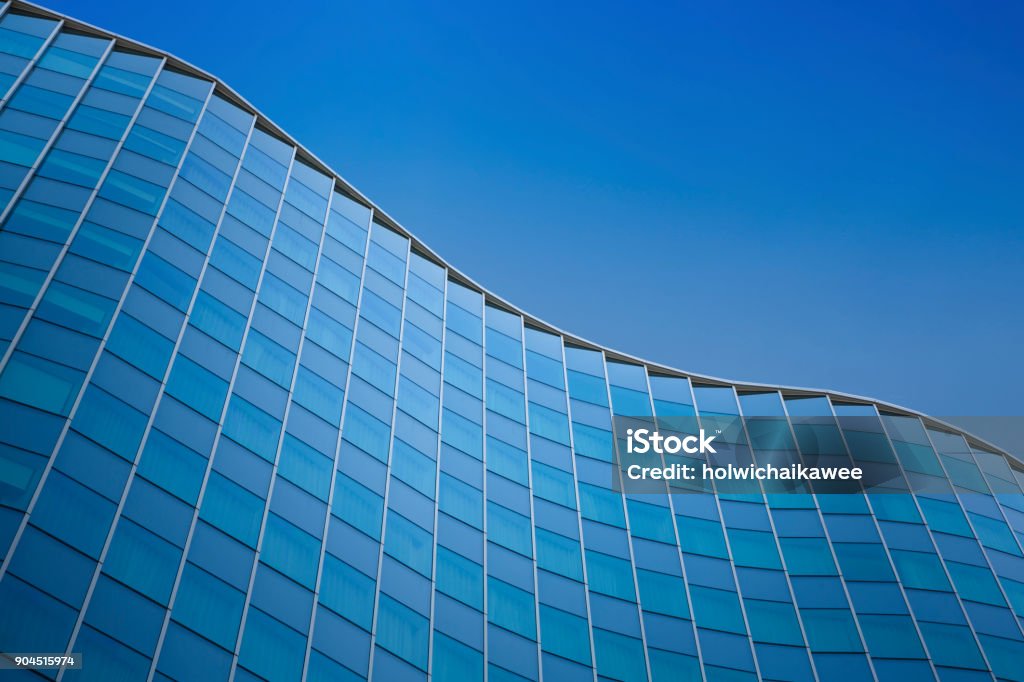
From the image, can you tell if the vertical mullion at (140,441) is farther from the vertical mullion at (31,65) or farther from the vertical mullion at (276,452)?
the vertical mullion at (31,65)

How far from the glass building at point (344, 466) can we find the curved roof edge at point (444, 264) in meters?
0.13

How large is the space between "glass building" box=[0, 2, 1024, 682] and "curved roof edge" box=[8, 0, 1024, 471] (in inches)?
5.1

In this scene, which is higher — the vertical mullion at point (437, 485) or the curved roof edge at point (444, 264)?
the curved roof edge at point (444, 264)

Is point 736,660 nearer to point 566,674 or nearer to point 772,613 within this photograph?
point 772,613

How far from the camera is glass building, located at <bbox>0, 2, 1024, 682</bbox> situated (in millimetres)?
20578

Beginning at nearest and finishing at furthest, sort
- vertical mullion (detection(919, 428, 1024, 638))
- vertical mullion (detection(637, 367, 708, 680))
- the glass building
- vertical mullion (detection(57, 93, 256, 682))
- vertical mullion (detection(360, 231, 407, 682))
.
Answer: vertical mullion (detection(57, 93, 256, 682)) < the glass building < vertical mullion (detection(360, 231, 407, 682)) < vertical mullion (detection(637, 367, 708, 680)) < vertical mullion (detection(919, 428, 1024, 638))

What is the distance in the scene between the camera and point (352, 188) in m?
37.5

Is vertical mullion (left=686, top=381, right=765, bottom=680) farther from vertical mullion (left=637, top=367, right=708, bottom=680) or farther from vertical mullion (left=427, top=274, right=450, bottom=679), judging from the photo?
vertical mullion (left=427, top=274, right=450, bottom=679)

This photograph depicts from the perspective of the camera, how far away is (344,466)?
27.0 m

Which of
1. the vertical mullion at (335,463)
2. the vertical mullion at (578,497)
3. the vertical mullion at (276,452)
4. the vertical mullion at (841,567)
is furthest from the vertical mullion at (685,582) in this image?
the vertical mullion at (276,452)

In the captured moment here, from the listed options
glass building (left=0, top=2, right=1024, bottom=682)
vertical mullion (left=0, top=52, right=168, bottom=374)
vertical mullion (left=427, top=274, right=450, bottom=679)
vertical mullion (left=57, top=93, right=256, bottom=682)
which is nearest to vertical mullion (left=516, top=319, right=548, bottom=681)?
glass building (left=0, top=2, right=1024, bottom=682)

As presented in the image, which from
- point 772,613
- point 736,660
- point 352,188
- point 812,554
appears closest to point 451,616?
point 736,660

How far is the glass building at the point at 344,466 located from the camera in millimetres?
20578

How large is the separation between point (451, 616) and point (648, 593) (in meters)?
7.30
